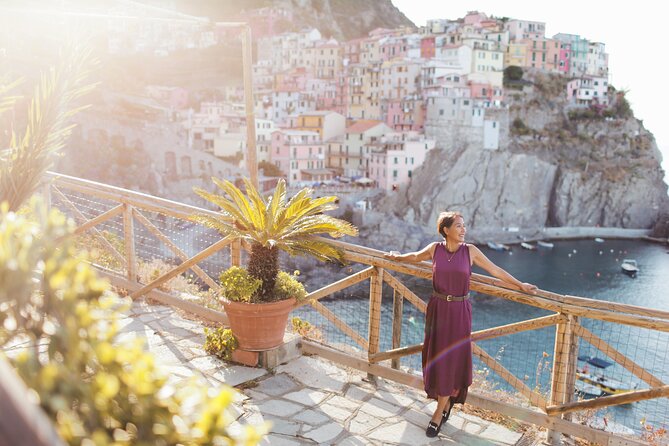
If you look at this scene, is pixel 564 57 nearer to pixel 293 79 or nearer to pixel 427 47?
pixel 427 47

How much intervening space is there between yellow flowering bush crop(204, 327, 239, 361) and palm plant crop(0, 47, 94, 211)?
149 inches

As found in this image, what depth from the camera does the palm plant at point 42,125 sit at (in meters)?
2.35

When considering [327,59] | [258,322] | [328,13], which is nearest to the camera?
[258,322]

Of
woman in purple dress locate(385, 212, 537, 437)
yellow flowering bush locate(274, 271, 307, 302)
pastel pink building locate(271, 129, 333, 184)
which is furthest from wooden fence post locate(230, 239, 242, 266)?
pastel pink building locate(271, 129, 333, 184)

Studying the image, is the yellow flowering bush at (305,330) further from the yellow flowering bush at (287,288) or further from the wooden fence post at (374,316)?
the wooden fence post at (374,316)

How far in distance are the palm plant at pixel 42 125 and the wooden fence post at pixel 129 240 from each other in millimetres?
5128

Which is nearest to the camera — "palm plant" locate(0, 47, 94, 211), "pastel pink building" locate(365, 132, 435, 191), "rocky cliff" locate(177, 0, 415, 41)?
"palm plant" locate(0, 47, 94, 211)

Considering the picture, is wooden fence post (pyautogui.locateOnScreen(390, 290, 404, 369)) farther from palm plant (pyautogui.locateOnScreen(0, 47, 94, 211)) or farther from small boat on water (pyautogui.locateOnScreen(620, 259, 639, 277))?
small boat on water (pyautogui.locateOnScreen(620, 259, 639, 277))

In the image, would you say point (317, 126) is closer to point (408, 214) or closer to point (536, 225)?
point (408, 214)

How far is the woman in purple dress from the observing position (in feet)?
15.9

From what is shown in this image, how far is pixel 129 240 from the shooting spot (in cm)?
770

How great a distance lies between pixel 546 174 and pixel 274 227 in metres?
75.4

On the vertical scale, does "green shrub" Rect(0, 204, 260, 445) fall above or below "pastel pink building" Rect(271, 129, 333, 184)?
above

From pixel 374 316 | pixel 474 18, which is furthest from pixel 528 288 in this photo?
pixel 474 18
